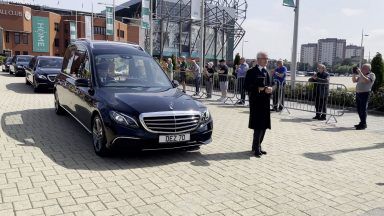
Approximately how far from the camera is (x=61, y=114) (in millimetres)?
10172

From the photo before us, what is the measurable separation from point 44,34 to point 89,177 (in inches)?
2991

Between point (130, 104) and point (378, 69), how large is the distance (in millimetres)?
13388

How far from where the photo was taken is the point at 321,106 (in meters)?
11.4

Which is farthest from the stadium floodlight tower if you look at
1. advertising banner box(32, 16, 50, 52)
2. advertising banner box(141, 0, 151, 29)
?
advertising banner box(141, 0, 151, 29)

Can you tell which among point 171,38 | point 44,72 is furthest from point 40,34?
point 44,72

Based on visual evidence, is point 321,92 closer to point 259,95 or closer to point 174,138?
point 259,95

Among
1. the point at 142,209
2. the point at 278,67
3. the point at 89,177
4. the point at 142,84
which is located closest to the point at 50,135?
the point at 142,84

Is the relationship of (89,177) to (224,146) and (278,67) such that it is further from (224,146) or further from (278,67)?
(278,67)

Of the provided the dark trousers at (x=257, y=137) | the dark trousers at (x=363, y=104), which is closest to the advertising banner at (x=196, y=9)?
the dark trousers at (x=363, y=104)

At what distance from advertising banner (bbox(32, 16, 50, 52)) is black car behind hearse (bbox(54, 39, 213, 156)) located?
233 ft

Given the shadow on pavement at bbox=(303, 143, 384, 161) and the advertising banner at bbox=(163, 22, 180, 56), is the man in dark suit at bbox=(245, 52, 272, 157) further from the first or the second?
the advertising banner at bbox=(163, 22, 180, 56)

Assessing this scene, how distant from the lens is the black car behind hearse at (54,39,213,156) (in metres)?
5.66

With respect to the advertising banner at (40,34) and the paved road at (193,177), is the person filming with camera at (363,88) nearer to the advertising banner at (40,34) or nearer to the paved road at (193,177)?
the paved road at (193,177)

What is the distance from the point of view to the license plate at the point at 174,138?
18.8ft
